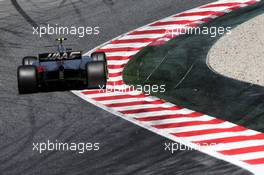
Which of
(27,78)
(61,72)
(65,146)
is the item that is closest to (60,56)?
(61,72)

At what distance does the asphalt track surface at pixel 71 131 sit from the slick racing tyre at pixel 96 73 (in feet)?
2.48

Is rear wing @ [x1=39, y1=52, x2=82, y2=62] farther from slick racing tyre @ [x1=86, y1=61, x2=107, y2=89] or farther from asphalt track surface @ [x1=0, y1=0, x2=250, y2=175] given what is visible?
asphalt track surface @ [x1=0, y1=0, x2=250, y2=175]

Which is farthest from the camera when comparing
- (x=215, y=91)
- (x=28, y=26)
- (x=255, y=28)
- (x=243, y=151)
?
(x=28, y=26)

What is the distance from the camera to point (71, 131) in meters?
20.4

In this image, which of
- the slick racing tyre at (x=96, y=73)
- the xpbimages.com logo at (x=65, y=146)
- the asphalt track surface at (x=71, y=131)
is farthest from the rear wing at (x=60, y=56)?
the xpbimages.com logo at (x=65, y=146)

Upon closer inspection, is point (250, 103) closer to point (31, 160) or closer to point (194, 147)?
point (194, 147)

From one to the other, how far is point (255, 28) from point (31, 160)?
11259 mm

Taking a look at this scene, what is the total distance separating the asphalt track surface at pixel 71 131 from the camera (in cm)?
1822

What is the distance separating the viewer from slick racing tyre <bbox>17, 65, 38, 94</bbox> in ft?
70.1

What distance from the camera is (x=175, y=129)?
20.2 metres

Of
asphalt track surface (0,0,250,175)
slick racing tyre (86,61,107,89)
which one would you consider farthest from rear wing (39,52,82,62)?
asphalt track surface (0,0,250,175)

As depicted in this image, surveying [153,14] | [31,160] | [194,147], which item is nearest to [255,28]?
[153,14]

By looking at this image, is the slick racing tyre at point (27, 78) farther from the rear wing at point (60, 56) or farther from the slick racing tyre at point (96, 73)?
the slick racing tyre at point (96, 73)

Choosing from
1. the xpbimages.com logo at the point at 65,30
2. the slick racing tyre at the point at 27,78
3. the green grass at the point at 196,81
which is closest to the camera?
the green grass at the point at 196,81
